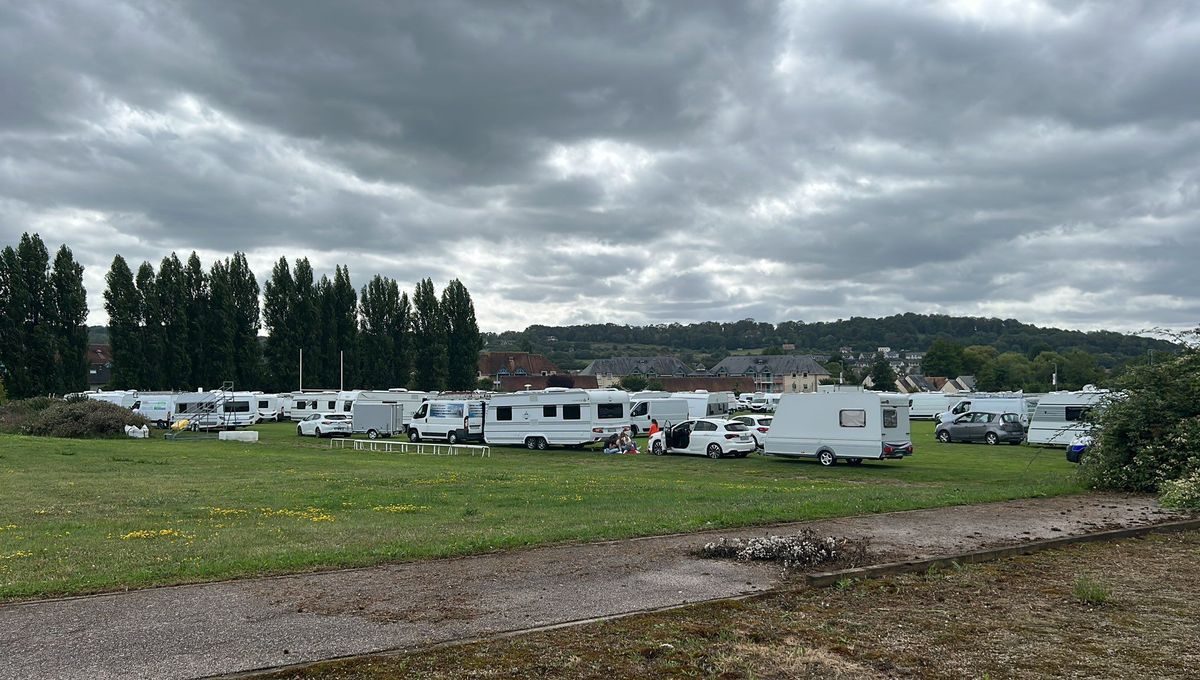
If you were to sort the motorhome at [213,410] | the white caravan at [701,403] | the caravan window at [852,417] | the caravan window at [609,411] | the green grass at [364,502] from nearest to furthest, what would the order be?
the green grass at [364,502] → the caravan window at [852,417] → the caravan window at [609,411] → the white caravan at [701,403] → the motorhome at [213,410]

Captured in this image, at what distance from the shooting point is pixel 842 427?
27.8 meters

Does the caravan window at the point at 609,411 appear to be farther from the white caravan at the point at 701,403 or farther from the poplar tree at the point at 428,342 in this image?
the poplar tree at the point at 428,342

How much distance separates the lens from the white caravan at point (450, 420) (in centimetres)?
3997

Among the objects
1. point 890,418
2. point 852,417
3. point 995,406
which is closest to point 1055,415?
point 995,406

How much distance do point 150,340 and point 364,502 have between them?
56.7 metres

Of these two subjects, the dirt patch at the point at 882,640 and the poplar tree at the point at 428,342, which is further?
the poplar tree at the point at 428,342

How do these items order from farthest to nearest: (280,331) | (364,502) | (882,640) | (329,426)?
(280,331) → (329,426) → (364,502) → (882,640)

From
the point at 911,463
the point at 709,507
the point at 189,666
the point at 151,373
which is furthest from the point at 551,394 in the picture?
the point at 151,373

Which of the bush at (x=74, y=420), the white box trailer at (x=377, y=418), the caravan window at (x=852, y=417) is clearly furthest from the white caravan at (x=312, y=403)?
the caravan window at (x=852, y=417)

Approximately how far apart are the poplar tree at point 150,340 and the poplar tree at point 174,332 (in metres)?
0.32

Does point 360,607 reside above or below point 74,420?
below

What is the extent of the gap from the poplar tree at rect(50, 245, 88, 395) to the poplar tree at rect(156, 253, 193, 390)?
17.2 feet

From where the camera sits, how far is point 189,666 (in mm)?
5793

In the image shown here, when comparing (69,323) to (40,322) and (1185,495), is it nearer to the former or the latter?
(40,322)
